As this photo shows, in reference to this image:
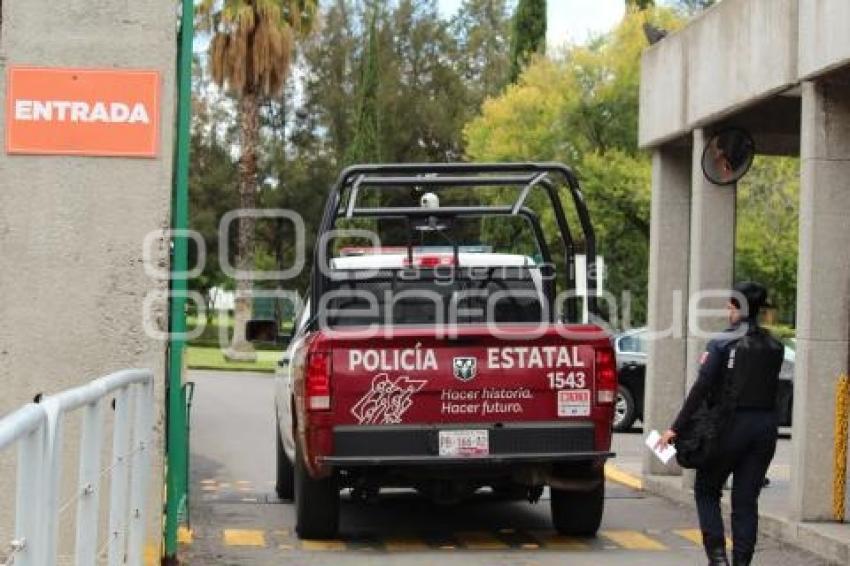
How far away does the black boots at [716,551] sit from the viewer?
30.6 feet

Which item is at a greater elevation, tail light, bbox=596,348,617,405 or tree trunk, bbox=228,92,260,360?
tree trunk, bbox=228,92,260,360

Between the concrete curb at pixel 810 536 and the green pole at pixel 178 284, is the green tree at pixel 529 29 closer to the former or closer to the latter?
the concrete curb at pixel 810 536

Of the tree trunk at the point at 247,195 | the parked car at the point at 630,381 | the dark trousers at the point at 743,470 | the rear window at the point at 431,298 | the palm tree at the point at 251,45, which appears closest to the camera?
the dark trousers at the point at 743,470

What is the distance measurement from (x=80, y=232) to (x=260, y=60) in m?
36.0

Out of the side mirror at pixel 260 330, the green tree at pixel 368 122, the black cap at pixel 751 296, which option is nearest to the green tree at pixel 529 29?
the green tree at pixel 368 122

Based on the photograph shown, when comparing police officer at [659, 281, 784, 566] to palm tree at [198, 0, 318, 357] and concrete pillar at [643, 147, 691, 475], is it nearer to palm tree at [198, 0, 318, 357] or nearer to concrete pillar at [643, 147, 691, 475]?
concrete pillar at [643, 147, 691, 475]

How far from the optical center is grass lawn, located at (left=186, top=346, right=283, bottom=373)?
44469mm

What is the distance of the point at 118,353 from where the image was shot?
29.4ft

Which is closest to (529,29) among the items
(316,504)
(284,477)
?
(284,477)

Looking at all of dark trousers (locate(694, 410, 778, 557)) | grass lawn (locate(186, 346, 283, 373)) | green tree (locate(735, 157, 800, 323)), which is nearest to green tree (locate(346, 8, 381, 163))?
grass lawn (locate(186, 346, 283, 373))

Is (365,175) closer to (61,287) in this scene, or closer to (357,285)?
(357,285)

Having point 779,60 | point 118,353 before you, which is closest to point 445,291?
point 779,60

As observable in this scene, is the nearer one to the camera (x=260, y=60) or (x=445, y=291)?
(x=445, y=291)

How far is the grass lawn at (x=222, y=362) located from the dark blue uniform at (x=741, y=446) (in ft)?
98.1
